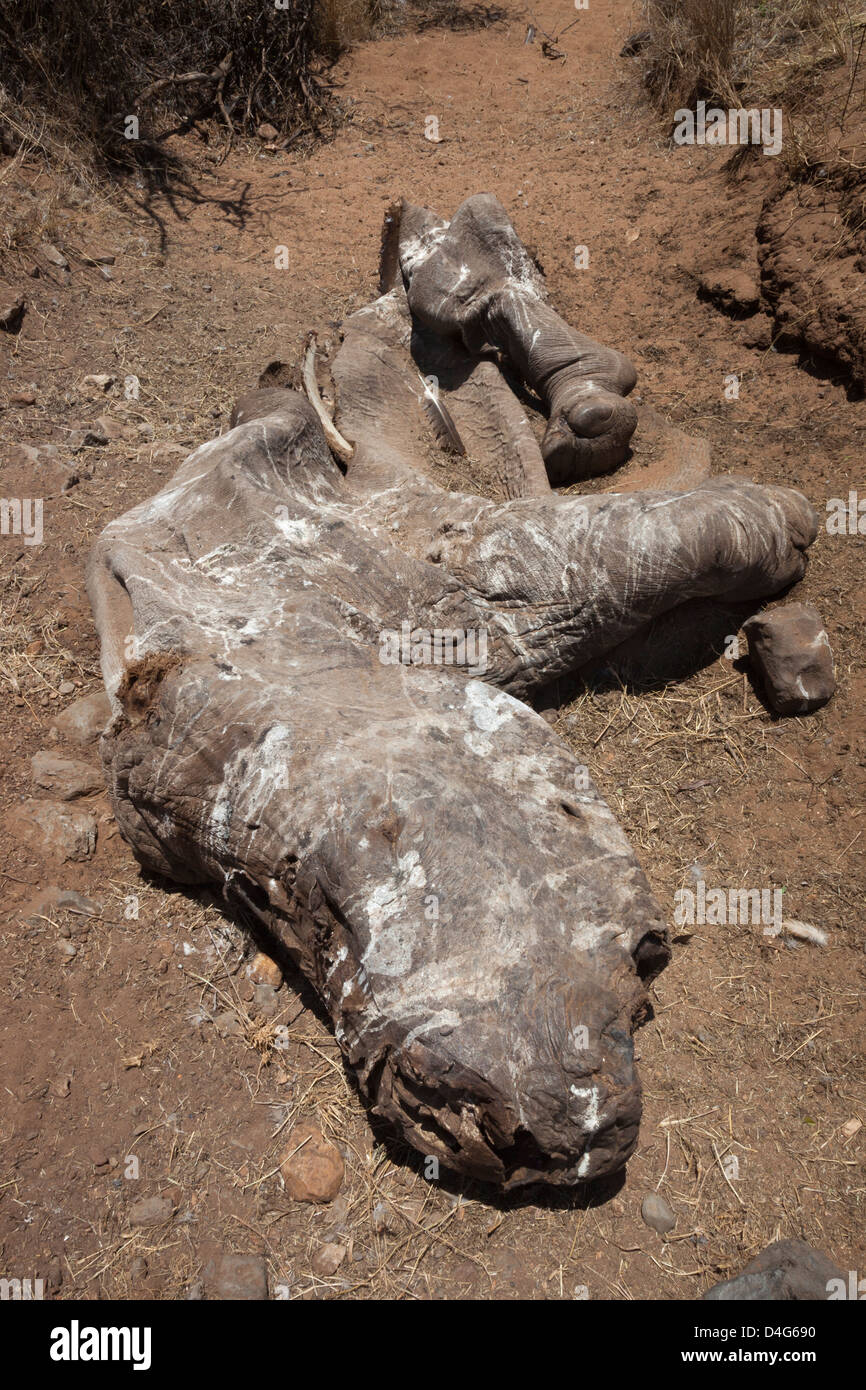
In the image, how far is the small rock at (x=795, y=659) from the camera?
323 cm

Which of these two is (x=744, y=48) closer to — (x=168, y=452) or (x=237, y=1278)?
(x=168, y=452)

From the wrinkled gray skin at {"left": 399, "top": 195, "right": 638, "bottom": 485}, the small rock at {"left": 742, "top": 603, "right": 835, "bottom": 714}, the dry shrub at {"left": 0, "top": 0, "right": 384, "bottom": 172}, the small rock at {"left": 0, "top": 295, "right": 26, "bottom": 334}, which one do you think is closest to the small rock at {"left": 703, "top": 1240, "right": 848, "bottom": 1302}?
the small rock at {"left": 742, "top": 603, "right": 835, "bottom": 714}

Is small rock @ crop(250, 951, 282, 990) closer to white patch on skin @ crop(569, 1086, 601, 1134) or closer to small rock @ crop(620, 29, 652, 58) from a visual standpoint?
white patch on skin @ crop(569, 1086, 601, 1134)

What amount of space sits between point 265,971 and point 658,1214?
1.31 metres

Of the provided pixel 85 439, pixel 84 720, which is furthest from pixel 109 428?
pixel 84 720

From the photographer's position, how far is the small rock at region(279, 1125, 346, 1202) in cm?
243

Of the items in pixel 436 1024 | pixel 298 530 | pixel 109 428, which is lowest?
pixel 436 1024

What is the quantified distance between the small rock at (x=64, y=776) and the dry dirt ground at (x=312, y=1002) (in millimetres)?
51

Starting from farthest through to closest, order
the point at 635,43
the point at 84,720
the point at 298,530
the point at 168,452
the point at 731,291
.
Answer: the point at 635,43, the point at 731,291, the point at 168,452, the point at 84,720, the point at 298,530

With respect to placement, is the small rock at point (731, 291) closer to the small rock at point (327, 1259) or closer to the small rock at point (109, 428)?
the small rock at point (109, 428)

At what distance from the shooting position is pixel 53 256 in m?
5.37

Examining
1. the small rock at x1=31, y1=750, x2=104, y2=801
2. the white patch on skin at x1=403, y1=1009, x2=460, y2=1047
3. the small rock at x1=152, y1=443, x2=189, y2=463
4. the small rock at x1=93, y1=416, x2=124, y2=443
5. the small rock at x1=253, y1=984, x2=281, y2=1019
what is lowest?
the small rock at x1=253, y1=984, x2=281, y2=1019

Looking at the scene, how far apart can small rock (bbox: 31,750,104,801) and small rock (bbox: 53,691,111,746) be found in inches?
4.3

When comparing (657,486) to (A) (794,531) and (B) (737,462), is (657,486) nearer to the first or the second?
(B) (737,462)
